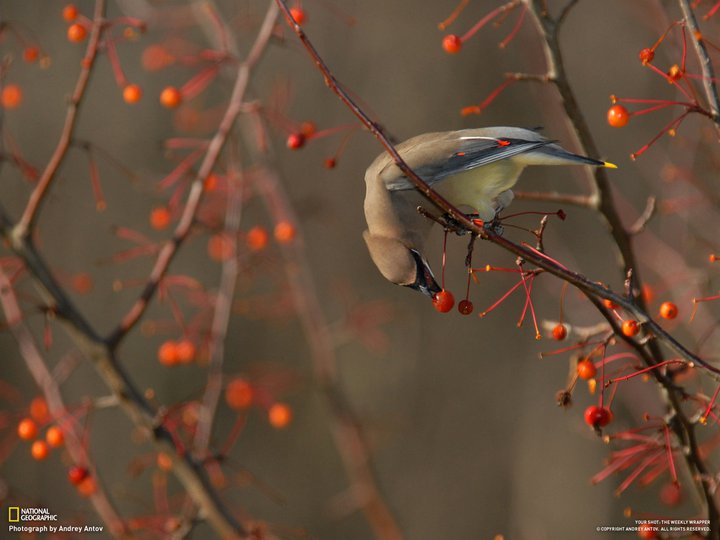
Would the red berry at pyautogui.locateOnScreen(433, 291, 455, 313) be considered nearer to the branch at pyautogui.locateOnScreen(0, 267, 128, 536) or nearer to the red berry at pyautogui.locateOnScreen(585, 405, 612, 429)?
the red berry at pyautogui.locateOnScreen(585, 405, 612, 429)

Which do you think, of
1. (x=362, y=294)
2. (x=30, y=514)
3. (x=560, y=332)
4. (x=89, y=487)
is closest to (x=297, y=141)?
(x=560, y=332)

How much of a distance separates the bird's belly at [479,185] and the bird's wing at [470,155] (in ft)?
0.10

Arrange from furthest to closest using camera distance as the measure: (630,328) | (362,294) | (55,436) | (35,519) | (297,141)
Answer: (362,294) → (35,519) → (55,436) → (297,141) → (630,328)

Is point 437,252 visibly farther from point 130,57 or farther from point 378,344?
point 130,57

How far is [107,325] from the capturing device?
595 centimetres

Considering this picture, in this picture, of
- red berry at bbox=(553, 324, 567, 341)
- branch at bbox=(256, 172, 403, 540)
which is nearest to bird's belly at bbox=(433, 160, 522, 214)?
red berry at bbox=(553, 324, 567, 341)

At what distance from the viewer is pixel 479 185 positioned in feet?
8.04

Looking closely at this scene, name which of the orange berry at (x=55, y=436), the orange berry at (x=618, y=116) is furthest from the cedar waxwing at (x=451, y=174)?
the orange berry at (x=55, y=436)

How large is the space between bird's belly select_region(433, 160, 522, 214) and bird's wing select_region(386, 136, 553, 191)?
0.10ft

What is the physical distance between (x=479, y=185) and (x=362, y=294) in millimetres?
3485

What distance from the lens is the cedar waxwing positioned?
7.30 feet

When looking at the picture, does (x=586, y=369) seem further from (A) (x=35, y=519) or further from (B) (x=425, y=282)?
(A) (x=35, y=519)

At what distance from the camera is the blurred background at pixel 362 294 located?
19.0ft

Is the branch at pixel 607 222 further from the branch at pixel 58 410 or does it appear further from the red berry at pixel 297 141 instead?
the branch at pixel 58 410
